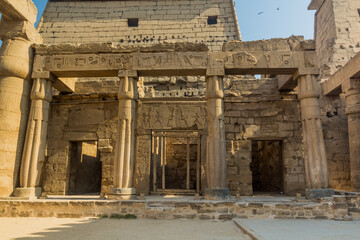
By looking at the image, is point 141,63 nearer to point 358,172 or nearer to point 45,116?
point 45,116

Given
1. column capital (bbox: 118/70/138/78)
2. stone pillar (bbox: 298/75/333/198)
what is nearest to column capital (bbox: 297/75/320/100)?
stone pillar (bbox: 298/75/333/198)

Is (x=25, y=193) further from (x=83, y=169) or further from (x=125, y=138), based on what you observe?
(x=83, y=169)

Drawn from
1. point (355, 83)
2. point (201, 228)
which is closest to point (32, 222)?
point (201, 228)

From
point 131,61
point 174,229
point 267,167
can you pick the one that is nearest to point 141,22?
point 131,61

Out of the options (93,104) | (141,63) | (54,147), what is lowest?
(54,147)

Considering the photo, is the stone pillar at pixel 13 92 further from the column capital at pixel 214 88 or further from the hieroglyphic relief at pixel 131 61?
the column capital at pixel 214 88

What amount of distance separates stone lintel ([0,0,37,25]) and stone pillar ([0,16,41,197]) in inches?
8.0

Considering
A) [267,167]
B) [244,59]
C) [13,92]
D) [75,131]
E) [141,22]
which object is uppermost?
[141,22]

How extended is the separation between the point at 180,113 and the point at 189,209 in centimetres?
427

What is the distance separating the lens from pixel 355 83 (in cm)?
957

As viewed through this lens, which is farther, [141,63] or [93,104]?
[93,104]

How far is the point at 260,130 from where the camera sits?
10.4 m

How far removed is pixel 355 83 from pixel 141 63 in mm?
7598

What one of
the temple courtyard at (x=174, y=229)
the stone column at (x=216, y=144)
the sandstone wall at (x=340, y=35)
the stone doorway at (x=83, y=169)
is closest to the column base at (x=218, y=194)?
the stone column at (x=216, y=144)
